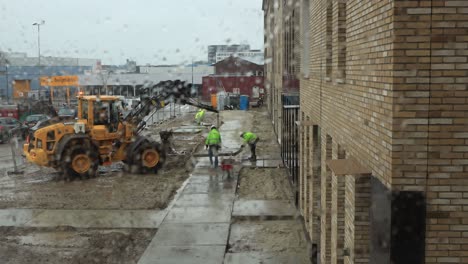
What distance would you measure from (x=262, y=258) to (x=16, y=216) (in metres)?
6.50

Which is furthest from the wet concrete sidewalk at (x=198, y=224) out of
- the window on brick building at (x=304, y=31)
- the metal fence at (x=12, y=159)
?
the metal fence at (x=12, y=159)

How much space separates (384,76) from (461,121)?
65 centimetres

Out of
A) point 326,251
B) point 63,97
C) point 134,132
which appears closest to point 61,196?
point 134,132

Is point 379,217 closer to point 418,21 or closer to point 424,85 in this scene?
point 424,85

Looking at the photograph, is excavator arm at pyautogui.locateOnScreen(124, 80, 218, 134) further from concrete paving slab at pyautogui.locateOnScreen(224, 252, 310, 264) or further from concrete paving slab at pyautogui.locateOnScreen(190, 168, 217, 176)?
concrete paving slab at pyautogui.locateOnScreen(224, 252, 310, 264)

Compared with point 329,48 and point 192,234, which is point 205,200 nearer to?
point 192,234

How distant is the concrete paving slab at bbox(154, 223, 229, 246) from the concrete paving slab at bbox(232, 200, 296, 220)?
93 centimetres

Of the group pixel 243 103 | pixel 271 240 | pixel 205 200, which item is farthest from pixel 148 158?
pixel 243 103

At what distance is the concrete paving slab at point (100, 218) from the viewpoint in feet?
39.4

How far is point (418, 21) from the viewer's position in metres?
3.85

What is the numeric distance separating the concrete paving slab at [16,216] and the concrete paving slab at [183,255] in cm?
391

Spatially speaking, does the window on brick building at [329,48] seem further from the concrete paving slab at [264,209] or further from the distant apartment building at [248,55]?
the distant apartment building at [248,55]

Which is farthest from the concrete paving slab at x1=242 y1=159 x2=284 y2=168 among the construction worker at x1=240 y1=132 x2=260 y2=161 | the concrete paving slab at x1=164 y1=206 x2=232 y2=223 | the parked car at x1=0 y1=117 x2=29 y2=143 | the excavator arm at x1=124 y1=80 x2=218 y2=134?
the parked car at x1=0 y1=117 x2=29 y2=143

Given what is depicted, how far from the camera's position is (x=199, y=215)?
12641 mm
